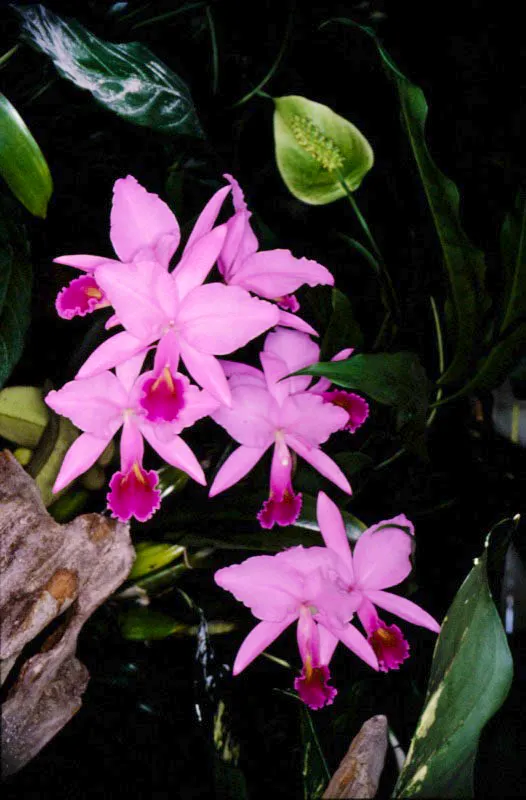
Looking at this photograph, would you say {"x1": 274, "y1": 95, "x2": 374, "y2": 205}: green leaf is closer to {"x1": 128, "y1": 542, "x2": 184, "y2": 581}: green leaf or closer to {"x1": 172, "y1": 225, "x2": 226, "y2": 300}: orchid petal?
{"x1": 172, "y1": 225, "x2": 226, "y2": 300}: orchid petal

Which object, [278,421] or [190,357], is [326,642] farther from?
[190,357]

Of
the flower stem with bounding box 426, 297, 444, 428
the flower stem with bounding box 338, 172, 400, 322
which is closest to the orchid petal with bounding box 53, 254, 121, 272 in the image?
the flower stem with bounding box 338, 172, 400, 322

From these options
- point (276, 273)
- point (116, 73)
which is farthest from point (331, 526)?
point (116, 73)

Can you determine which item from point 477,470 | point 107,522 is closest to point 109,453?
point 107,522

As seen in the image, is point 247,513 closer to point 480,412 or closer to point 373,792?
point 373,792

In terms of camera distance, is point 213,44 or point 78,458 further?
point 213,44
